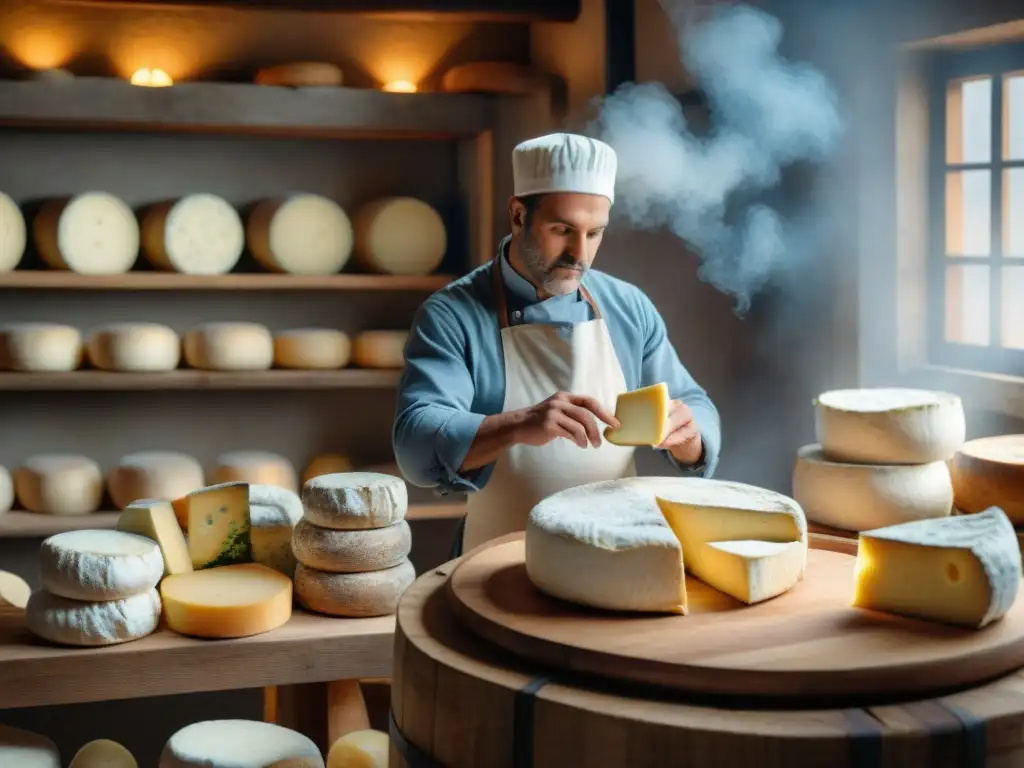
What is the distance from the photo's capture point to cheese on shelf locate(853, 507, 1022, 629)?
1.32 meters

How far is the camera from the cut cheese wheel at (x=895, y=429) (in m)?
2.15

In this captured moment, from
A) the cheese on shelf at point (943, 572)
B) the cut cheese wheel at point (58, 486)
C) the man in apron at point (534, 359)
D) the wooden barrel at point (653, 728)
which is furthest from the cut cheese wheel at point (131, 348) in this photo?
the cheese on shelf at point (943, 572)

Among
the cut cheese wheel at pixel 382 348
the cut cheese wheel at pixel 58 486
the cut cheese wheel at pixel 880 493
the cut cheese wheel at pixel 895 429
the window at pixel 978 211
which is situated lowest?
the cut cheese wheel at pixel 58 486

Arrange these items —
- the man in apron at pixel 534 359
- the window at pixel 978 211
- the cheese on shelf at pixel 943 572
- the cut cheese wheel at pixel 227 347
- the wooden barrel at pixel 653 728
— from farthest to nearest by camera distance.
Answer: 1. the cut cheese wheel at pixel 227 347
2. the window at pixel 978 211
3. the man in apron at pixel 534 359
4. the cheese on shelf at pixel 943 572
5. the wooden barrel at pixel 653 728

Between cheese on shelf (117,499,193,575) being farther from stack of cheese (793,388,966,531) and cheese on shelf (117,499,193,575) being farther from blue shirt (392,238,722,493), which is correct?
stack of cheese (793,388,966,531)

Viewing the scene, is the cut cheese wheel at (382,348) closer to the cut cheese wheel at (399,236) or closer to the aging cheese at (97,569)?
the cut cheese wheel at (399,236)

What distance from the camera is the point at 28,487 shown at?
372 centimetres

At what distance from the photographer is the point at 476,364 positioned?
7.43 ft

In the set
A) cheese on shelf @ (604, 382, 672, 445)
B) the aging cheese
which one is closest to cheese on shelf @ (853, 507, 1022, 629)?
cheese on shelf @ (604, 382, 672, 445)

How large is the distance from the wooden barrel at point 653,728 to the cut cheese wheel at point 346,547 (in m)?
0.81

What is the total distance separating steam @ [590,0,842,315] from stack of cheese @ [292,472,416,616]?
1331 millimetres

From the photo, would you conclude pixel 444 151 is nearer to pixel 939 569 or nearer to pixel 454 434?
pixel 454 434

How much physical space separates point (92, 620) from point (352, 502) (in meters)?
0.49

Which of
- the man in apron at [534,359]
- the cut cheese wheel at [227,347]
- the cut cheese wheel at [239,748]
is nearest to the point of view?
the cut cheese wheel at [239,748]
